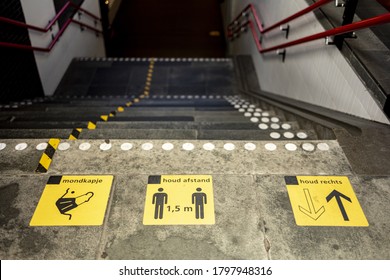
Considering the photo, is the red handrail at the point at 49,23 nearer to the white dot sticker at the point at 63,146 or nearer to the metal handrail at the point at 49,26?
the metal handrail at the point at 49,26

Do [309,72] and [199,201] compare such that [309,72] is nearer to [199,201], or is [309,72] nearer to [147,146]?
[147,146]

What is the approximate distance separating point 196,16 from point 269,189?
10.3 meters

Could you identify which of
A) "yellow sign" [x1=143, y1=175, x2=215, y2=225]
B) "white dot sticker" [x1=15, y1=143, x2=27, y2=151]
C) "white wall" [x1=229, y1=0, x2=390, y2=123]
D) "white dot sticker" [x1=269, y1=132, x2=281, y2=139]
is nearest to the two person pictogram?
"yellow sign" [x1=143, y1=175, x2=215, y2=225]

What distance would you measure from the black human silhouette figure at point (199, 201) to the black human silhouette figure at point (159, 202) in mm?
145

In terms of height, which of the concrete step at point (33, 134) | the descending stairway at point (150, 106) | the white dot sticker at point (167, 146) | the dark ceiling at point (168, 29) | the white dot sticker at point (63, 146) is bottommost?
the dark ceiling at point (168, 29)

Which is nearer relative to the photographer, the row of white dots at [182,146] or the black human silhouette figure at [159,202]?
the black human silhouette figure at [159,202]

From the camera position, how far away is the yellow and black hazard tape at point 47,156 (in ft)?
6.17

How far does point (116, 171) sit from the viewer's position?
1860 millimetres

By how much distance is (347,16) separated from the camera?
103 inches

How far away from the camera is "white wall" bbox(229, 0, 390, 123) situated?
8.41ft

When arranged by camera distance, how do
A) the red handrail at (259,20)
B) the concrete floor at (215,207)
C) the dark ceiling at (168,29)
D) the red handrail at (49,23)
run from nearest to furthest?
1. the concrete floor at (215,207)
2. the red handrail at (259,20)
3. the red handrail at (49,23)
4. the dark ceiling at (168,29)

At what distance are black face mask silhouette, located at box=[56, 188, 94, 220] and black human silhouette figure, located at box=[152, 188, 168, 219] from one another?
33cm

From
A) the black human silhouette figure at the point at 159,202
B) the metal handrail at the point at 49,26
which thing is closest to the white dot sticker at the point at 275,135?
the black human silhouette figure at the point at 159,202
